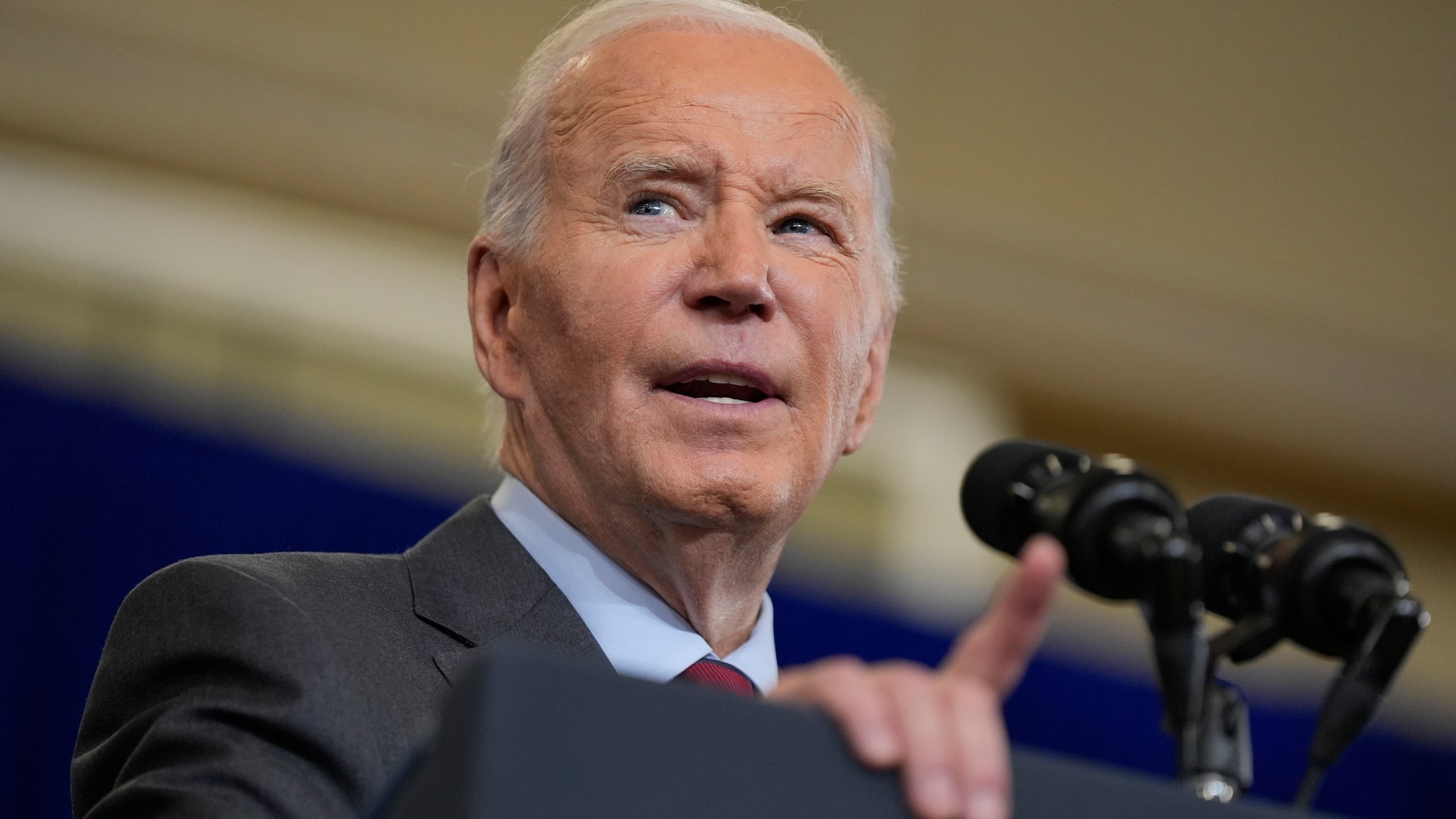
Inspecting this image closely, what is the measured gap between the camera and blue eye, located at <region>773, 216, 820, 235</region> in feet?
6.46

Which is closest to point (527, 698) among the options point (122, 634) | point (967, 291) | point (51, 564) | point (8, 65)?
point (122, 634)

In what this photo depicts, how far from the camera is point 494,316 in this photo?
6.79ft

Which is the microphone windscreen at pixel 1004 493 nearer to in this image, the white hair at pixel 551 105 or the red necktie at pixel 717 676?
the red necktie at pixel 717 676

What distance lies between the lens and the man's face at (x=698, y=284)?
180 cm

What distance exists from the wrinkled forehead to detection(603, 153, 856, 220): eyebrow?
0.04 feet

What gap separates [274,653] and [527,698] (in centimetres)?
67

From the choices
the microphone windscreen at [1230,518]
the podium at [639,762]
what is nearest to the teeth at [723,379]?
the microphone windscreen at [1230,518]

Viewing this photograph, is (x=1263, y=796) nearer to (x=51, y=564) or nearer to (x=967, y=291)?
(x=967, y=291)

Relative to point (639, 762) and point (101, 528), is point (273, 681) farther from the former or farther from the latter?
point (101, 528)

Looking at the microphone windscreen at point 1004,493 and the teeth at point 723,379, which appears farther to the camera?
the teeth at point 723,379

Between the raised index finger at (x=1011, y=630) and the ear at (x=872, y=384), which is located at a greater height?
the raised index finger at (x=1011, y=630)

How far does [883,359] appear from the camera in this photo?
226 cm

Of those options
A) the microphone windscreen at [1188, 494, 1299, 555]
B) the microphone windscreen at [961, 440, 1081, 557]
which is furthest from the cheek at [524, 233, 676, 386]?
the microphone windscreen at [1188, 494, 1299, 555]

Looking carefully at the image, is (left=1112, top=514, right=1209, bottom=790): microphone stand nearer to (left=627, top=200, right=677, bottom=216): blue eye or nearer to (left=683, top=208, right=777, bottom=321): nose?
(left=683, top=208, right=777, bottom=321): nose
